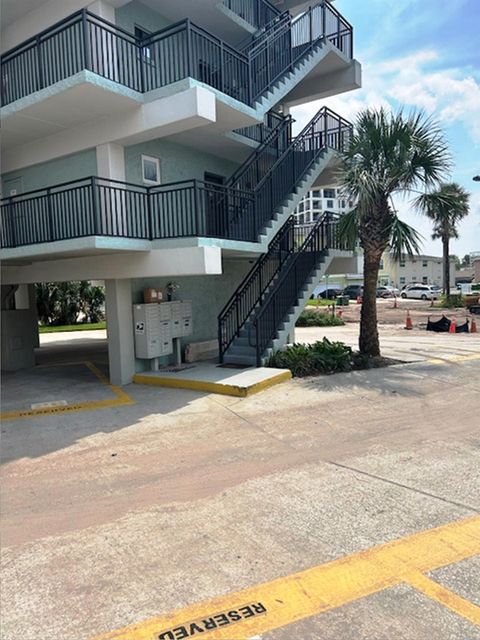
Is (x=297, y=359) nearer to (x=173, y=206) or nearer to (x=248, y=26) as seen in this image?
(x=173, y=206)

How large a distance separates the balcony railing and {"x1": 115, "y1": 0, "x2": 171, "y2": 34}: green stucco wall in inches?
14.5

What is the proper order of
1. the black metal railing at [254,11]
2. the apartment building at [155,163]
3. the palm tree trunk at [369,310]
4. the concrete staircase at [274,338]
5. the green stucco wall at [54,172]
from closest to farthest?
the apartment building at [155,163]
the green stucco wall at [54,172]
the concrete staircase at [274,338]
the palm tree trunk at [369,310]
the black metal railing at [254,11]

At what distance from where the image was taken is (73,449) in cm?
659

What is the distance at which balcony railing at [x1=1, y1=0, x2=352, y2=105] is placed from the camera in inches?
369

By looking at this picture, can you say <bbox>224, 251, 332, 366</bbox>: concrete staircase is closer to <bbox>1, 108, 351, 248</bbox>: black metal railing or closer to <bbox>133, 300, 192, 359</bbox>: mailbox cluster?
<bbox>133, 300, 192, 359</bbox>: mailbox cluster

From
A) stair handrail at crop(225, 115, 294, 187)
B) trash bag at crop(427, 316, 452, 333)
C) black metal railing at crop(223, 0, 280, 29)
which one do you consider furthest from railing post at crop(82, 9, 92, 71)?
trash bag at crop(427, 316, 452, 333)

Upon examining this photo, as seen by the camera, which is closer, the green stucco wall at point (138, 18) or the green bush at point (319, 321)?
the green stucco wall at point (138, 18)

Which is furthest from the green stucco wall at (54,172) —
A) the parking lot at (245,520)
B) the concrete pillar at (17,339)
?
the parking lot at (245,520)

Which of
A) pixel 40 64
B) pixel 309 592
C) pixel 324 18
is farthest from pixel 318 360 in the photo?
pixel 324 18

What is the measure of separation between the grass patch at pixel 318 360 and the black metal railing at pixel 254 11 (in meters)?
9.71

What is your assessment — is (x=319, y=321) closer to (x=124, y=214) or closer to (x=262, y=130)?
(x=262, y=130)

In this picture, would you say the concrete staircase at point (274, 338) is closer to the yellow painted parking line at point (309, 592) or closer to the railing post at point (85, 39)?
the railing post at point (85, 39)

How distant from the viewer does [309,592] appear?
331cm

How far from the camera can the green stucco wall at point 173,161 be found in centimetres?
1079
